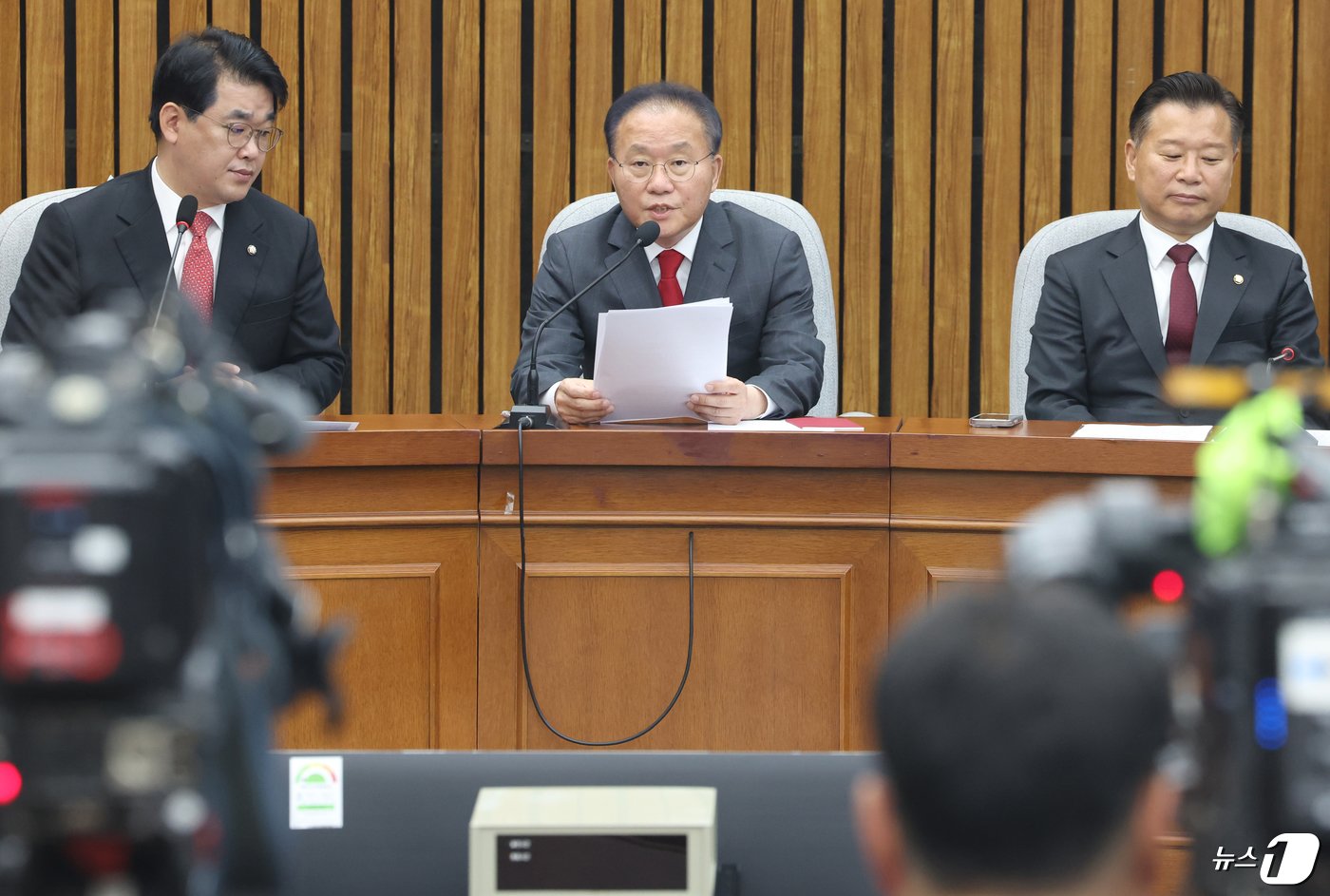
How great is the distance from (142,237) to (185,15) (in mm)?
1502

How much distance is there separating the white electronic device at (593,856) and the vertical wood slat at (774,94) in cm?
372

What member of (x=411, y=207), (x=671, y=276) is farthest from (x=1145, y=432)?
(x=411, y=207)

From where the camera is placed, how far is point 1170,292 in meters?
3.52

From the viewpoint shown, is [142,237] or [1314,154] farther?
[1314,154]

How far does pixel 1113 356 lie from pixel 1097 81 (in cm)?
155

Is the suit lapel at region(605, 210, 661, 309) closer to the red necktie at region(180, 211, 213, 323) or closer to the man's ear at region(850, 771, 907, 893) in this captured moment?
the red necktie at region(180, 211, 213, 323)

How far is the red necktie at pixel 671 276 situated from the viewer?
350cm

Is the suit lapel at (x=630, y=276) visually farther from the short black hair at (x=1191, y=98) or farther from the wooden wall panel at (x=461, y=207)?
the wooden wall panel at (x=461, y=207)

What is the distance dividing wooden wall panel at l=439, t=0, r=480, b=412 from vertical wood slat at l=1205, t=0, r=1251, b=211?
2.14 metres

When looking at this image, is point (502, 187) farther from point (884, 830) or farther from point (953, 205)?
point (884, 830)

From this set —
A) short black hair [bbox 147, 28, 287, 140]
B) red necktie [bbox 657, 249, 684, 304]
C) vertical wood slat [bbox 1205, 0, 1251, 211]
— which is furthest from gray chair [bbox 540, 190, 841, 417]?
vertical wood slat [bbox 1205, 0, 1251, 211]

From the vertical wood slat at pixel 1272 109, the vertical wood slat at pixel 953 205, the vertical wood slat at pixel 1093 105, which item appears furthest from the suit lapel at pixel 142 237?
the vertical wood slat at pixel 1272 109

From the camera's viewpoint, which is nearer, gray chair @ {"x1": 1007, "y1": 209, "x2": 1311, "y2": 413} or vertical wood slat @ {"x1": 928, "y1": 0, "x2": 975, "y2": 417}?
gray chair @ {"x1": 1007, "y1": 209, "x2": 1311, "y2": 413}

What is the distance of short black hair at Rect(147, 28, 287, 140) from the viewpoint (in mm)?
3402
